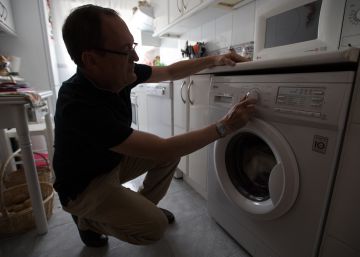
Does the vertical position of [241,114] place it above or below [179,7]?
below

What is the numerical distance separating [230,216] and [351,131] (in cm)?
66

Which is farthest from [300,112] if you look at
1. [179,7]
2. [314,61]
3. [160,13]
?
[160,13]

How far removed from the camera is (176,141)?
26.7 inches

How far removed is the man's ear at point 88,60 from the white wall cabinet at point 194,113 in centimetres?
57

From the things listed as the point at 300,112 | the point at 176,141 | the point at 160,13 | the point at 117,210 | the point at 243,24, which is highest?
the point at 160,13

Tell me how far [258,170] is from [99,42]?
0.79 meters

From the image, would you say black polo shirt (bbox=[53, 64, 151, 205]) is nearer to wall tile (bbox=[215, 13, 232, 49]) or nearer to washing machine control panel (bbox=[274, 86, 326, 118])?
washing machine control panel (bbox=[274, 86, 326, 118])

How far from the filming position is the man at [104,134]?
59cm

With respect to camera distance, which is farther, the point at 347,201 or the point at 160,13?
the point at 160,13

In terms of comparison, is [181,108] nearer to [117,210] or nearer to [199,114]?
[199,114]

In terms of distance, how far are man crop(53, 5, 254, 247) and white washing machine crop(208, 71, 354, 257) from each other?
0.10 metres

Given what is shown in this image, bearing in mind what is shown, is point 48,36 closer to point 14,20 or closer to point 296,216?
point 14,20

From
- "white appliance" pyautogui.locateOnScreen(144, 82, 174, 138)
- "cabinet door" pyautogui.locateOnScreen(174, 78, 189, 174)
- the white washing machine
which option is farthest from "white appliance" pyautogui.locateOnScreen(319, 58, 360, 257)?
"white appliance" pyautogui.locateOnScreen(144, 82, 174, 138)

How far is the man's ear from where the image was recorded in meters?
0.60
